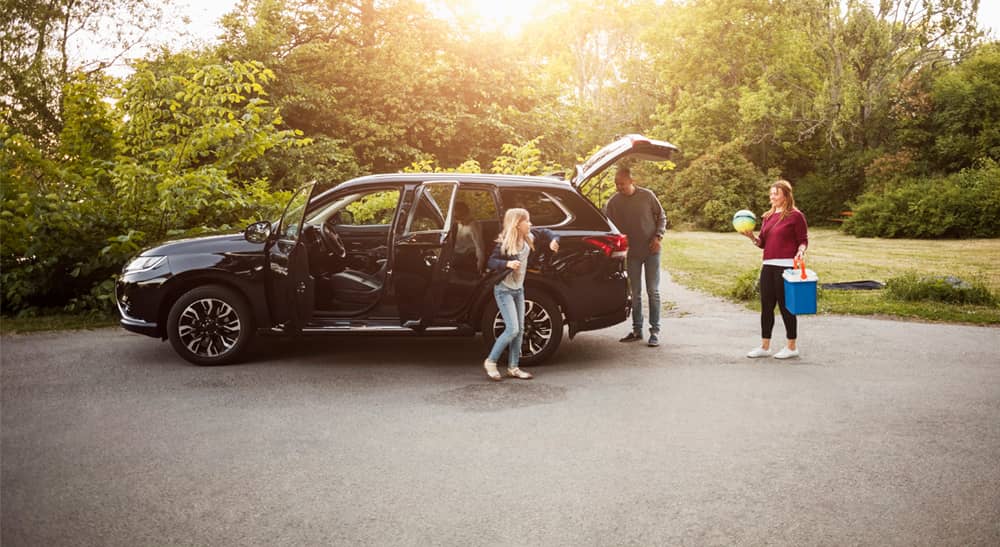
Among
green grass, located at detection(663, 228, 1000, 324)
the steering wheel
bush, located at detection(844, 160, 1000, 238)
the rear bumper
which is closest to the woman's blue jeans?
the rear bumper

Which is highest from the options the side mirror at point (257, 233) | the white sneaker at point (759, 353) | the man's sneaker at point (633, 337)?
the side mirror at point (257, 233)

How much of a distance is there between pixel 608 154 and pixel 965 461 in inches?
165

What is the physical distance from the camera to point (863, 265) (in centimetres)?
1772

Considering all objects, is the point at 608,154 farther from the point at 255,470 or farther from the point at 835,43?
the point at 835,43

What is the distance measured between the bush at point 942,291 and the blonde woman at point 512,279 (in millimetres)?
7185

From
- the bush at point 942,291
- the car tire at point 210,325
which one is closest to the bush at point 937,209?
the bush at point 942,291

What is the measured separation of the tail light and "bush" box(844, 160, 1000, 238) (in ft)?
74.8

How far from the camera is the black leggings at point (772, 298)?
297 inches

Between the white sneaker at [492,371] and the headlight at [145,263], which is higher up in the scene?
the headlight at [145,263]

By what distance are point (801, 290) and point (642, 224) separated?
189cm

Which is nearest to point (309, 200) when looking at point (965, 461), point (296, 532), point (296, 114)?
point (296, 532)

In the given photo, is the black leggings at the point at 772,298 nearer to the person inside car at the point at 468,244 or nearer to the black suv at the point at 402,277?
the black suv at the point at 402,277

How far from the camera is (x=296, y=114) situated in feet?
63.0

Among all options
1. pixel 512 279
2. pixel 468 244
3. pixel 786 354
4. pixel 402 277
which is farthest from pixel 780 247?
pixel 402 277
